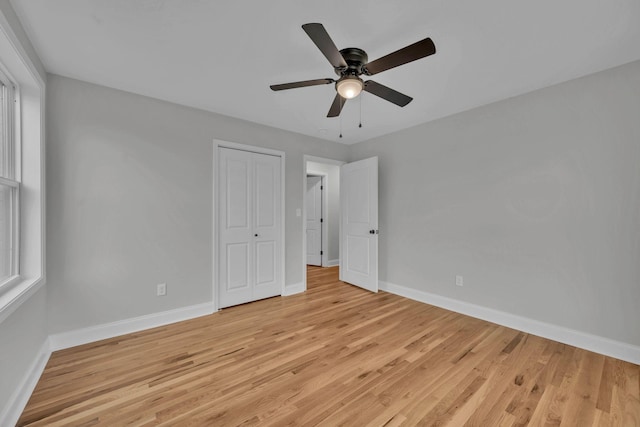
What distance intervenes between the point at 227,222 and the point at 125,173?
1163 millimetres

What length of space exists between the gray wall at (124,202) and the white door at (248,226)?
199mm

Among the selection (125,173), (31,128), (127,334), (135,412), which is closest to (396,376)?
(135,412)

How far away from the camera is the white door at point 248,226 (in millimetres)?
3313

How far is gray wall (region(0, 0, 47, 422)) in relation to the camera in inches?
57.7

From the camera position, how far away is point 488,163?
2988mm

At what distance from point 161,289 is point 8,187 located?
149 cm

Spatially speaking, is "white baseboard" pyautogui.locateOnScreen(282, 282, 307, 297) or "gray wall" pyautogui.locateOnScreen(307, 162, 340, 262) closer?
"white baseboard" pyautogui.locateOnScreen(282, 282, 307, 297)

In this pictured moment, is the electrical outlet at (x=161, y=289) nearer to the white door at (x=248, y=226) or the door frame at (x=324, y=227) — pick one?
the white door at (x=248, y=226)

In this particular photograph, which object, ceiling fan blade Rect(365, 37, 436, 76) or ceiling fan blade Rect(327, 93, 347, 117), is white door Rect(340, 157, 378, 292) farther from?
ceiling fan blade Rect(365, 37, 436, 76)

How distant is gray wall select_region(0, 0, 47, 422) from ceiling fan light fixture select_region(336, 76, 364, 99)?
192 centimetres

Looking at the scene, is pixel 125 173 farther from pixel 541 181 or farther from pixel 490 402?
pixel 541 181

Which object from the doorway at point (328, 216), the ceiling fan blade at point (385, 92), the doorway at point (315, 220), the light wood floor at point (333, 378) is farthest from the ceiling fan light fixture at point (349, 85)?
the doorway at point (315, 220)

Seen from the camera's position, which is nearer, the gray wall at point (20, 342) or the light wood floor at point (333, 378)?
the gray wall at point (20, 342)

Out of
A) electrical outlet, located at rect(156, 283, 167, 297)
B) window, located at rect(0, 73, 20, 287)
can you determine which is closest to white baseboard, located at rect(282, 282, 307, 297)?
electrical outlet, located at rect(156, 283, 167, 297)
